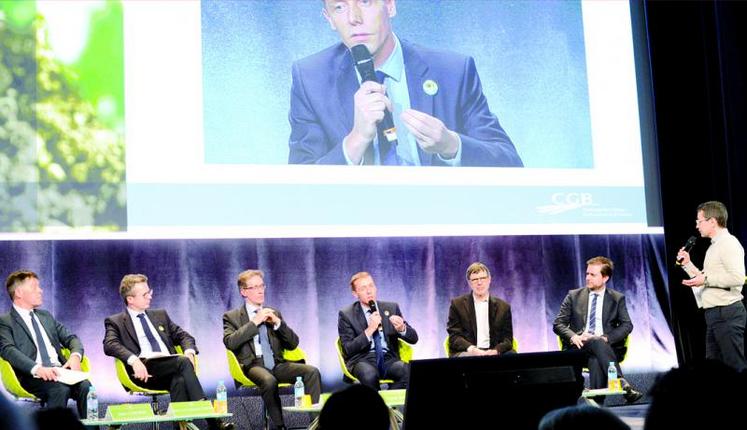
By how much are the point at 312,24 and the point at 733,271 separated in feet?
10.6

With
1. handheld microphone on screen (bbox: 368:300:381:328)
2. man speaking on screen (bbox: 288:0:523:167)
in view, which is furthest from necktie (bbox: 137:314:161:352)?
man speaking on screen (bbox: 288:0:523:167)

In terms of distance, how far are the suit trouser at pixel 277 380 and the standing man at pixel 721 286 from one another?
91.6 inches

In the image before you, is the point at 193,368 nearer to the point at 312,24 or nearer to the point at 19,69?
the point at 19,69

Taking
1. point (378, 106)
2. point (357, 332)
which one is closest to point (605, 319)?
point (357, 332)

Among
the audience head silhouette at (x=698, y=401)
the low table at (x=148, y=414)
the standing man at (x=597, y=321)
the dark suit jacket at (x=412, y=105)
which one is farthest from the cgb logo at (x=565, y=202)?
the audience head silhouette at (x=698, y=401)

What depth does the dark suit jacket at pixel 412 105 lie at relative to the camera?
6477mm

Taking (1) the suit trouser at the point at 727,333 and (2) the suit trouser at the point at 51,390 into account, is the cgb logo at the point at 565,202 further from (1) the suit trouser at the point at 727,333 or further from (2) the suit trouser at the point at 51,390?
(2) the suit trouser at the point at 51,390

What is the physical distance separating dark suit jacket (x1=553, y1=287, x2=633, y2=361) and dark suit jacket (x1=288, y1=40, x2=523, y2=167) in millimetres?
1083

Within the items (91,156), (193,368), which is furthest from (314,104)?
(193,368)

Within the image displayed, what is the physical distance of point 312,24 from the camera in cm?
665

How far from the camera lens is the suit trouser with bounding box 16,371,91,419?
16.8 ft

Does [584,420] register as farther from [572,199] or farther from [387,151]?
[572,199]

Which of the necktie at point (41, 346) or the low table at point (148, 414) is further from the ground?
the necktie at point (41, 346)

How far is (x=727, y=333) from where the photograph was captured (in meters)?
5.64
